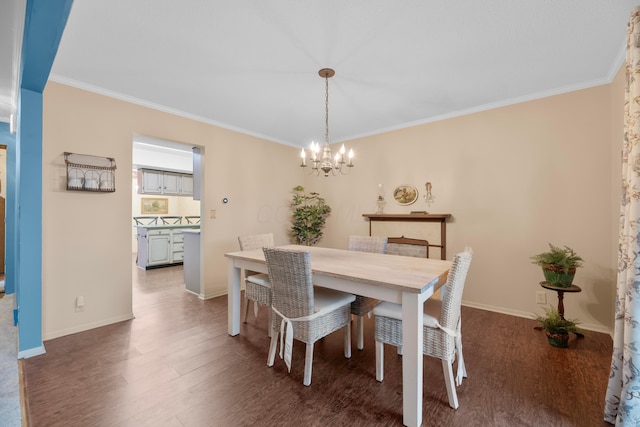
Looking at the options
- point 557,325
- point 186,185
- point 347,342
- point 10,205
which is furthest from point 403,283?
point 186,185

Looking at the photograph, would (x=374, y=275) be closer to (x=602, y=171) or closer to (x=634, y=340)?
(x=634, y=340)

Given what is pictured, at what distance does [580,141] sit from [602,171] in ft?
1.18

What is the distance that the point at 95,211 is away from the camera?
280 cm

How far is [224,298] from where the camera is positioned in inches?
150

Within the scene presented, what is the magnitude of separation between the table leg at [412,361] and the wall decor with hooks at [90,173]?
10.2 ft

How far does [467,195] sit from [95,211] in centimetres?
426

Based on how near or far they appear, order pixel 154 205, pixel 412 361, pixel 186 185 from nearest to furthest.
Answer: pixel 412 361 → pixel 186 185 → pixel 154 205

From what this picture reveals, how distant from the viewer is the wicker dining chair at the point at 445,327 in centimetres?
162

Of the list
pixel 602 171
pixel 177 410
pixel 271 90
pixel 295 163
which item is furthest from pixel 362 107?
pixel 177 410

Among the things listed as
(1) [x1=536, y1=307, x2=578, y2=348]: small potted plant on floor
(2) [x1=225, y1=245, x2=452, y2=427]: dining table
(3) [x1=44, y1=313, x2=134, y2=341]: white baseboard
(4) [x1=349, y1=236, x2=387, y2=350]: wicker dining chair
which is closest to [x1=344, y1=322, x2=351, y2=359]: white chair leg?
(4) [x1=349, y1=236, x2=387, y2=350]: wicker dining chair

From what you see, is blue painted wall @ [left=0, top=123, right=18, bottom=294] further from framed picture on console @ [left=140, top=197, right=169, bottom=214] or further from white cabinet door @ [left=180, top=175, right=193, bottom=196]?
framed picture on console @ [left=140, top=197, right=169, bottom=214]

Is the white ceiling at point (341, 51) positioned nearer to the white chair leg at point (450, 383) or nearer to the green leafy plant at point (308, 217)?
the green leafy plant at point (308, 217)

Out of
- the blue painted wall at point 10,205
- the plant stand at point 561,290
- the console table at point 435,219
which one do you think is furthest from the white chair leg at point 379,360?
the blue painted wall at point 10,205

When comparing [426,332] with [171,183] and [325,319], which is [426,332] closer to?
[325,319]
